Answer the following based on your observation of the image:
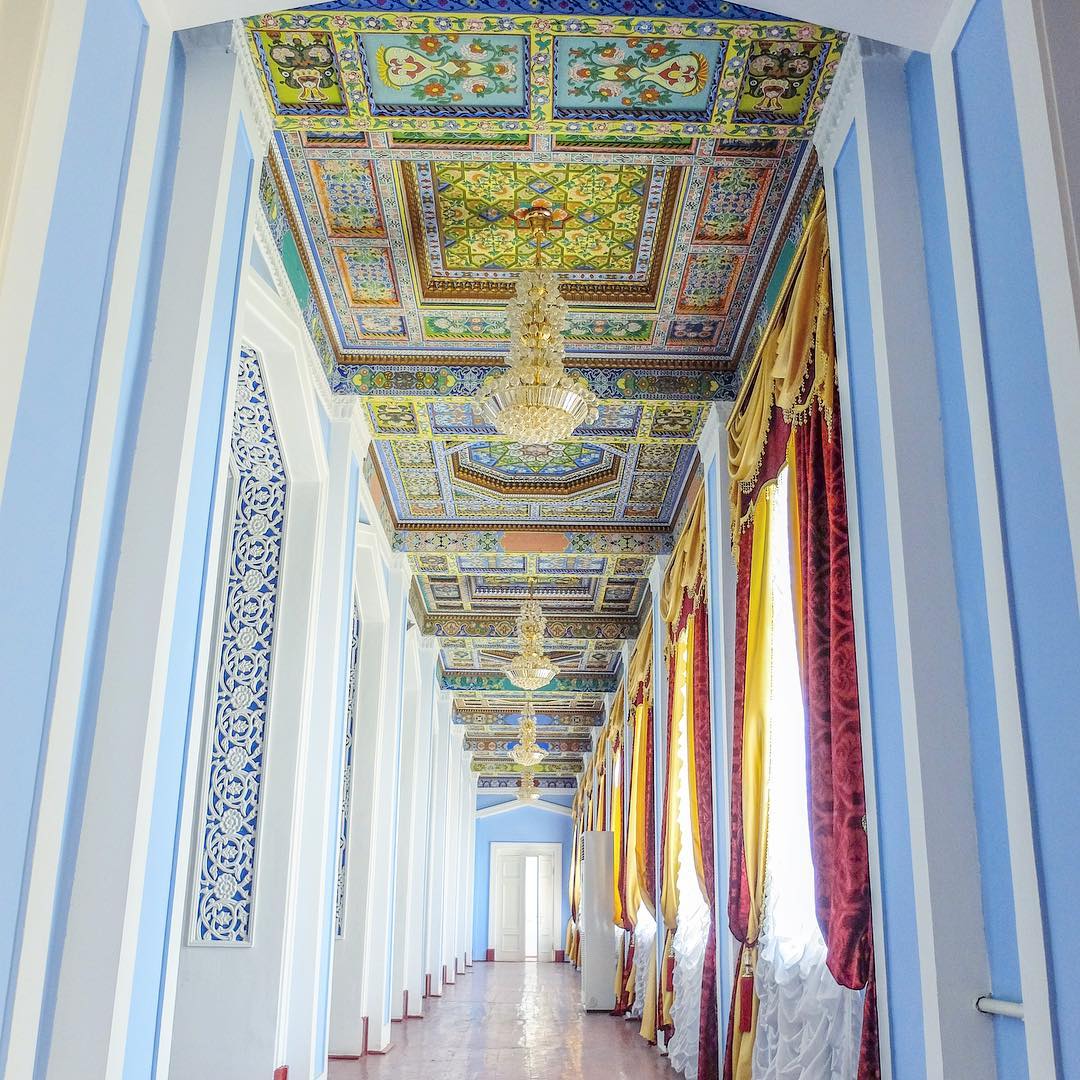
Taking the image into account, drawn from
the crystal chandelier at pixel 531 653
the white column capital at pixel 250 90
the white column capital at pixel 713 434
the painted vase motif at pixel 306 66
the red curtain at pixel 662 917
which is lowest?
the red curtain at pixel 662 917

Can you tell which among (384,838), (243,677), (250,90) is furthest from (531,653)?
(250,90)

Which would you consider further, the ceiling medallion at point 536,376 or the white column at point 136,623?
the ceiling medallion at point 536,376

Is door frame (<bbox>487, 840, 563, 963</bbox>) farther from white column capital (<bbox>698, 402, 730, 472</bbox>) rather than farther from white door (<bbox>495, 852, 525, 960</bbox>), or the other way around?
white column capital (<bbox>698, 402, 730, 472</bbox>)

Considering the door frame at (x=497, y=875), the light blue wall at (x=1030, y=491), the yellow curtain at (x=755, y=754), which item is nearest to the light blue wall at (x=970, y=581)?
the light blue wall at (x=1030, y=491)

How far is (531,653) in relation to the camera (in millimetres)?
11008

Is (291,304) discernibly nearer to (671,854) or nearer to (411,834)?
(671,854)

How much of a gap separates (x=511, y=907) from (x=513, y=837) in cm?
174

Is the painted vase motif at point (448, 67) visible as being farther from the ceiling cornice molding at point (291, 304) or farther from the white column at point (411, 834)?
the white column at point (411, 834)

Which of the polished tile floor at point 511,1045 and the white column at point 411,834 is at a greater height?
the white column at point 411,834

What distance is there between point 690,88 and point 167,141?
210cm

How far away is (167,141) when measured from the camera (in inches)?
140

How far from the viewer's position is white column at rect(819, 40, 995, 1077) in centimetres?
276

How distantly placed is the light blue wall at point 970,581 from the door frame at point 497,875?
24590 millimetres

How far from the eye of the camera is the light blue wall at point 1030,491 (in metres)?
2.18
